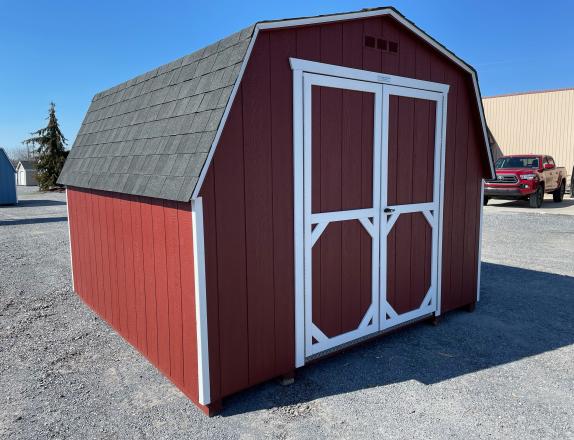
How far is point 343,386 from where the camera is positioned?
3354 millimetres

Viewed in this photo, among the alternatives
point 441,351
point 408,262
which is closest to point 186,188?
point 408,262

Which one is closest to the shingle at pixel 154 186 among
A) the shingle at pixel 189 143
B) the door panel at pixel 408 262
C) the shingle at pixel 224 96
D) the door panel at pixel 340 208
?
the shingle at pixel 189 143

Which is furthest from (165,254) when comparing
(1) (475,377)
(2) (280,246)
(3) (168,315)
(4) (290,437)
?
(1) (475,377)

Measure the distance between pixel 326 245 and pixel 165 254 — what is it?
131 centimetres

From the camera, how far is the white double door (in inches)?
137

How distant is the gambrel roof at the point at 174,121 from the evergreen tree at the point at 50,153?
3030cm

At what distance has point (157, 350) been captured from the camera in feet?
11.8

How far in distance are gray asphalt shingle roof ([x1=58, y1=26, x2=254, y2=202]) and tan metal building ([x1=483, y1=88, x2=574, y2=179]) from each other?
22159mm

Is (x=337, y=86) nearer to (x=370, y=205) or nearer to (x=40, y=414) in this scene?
(x=370, y=205)

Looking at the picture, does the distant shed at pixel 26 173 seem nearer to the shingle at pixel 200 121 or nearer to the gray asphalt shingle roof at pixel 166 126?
the gray asphalt shingle roof at pixel 166 126

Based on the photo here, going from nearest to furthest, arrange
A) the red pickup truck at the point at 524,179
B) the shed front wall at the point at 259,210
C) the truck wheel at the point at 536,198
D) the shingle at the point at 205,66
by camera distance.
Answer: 1. the shed front wall at the point at 259,210
2. the shingle at the point at 205,66
3. the red pickup truck at the point at 524,179
4. the truck wheel at the point at 536,198

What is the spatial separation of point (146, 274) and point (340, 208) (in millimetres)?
1761

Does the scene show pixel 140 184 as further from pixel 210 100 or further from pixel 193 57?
pixel 193 57

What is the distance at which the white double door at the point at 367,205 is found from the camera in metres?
3.49
